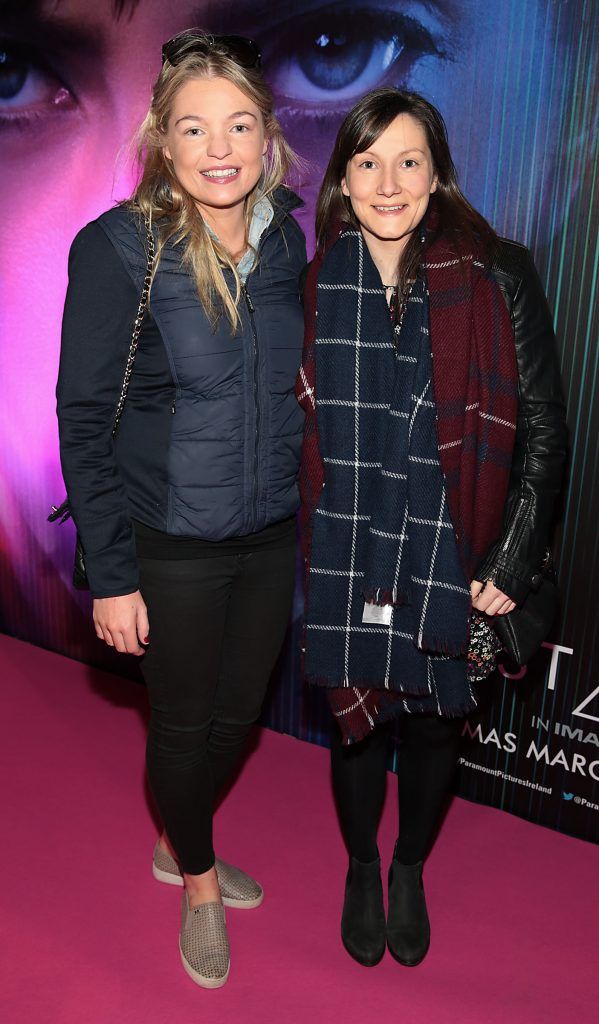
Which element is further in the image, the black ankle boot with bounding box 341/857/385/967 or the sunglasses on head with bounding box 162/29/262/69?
the black ankle boot with bounding box 341/857/385/967

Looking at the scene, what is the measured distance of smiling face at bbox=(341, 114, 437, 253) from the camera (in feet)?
5.56

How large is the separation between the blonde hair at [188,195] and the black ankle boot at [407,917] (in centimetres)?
125

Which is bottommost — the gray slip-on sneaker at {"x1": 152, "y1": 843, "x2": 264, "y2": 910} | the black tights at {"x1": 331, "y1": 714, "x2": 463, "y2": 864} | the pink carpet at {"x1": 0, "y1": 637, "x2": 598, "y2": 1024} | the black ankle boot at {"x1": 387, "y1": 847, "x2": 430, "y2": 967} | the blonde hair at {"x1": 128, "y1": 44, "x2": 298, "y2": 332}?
the pink carpet at {"x1": 0, "y1": 637, "x2": 598, "y2": 1024}

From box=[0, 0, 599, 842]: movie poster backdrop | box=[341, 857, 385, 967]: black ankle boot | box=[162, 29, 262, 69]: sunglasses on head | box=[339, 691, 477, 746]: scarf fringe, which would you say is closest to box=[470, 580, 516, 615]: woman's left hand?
box=[339, 691, 477, 746]: scarf fringe

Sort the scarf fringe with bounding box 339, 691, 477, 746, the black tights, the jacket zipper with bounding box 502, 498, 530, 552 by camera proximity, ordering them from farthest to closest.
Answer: the black tights
the scarf fringe with bounding box 339, 691, 477, 746
the jacket zipper with bounding box 502, 498, 530, 552

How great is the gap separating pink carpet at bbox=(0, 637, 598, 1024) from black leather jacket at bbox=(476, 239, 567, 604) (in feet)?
2.83

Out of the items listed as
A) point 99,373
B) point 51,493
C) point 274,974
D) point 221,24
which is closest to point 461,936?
point 274,974

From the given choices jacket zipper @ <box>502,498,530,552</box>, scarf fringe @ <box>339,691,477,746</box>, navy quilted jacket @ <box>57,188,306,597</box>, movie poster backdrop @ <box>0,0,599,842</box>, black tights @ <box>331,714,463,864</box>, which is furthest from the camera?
movie poster backdrop @ <box>0,0,599,842</box>

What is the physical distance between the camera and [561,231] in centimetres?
215

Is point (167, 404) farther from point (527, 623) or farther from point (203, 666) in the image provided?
point (527, 623)

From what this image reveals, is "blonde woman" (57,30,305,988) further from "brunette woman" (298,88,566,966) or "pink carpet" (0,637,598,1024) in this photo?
"pink carpet" (0,637,598,1024)

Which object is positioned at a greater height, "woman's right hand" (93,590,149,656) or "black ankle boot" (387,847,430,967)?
"woman's right hand" (93,590,149,656)

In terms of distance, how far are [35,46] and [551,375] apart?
2.22 metres

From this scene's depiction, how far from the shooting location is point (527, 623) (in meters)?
1.85
